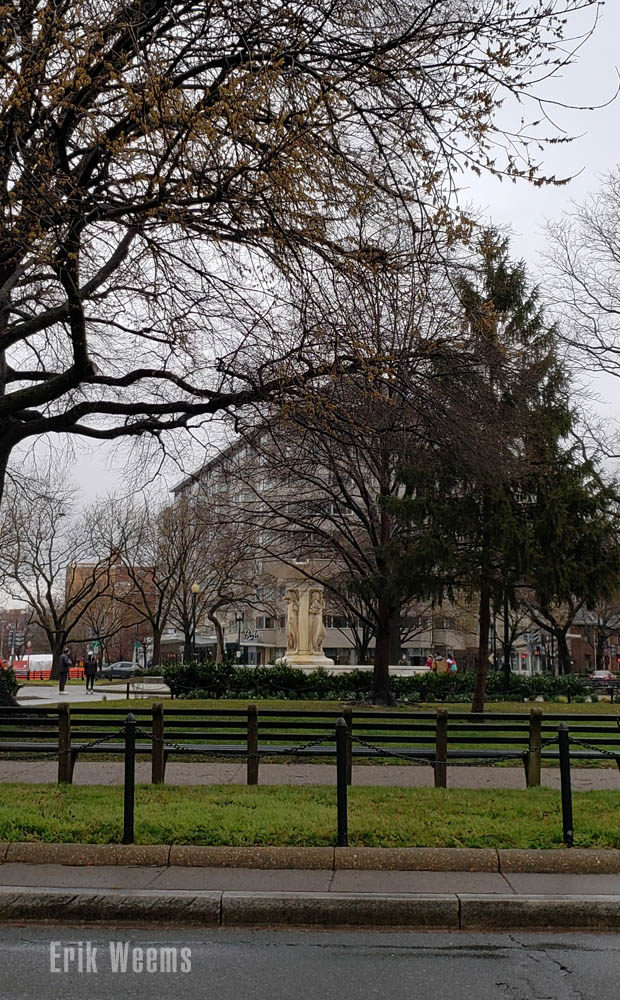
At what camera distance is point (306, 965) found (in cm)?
609

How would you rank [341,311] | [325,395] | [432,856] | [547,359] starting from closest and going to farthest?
[432,856] → [341,311] → [325,395] → [547,359]

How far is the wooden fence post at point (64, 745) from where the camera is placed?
11.1 meters

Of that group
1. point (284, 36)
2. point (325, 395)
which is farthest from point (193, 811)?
point (284, 36)

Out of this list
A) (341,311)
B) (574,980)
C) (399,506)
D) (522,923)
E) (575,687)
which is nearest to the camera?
(574,980)

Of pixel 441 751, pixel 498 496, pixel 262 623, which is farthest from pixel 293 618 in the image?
pixel 262 623

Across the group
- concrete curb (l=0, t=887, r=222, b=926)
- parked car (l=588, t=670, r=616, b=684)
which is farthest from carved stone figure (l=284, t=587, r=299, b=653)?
concrete curb (l=0, t=887, r=222, b=926)

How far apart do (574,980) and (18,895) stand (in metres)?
4.11

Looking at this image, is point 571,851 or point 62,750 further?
point 62,750

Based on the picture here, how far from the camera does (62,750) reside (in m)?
10.5

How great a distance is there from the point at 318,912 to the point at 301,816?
210 centimetres

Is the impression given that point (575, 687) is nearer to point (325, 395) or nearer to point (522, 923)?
point (325, 395)

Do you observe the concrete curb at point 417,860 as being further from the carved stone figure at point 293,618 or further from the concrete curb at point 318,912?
the carved stone figure at point 293,618

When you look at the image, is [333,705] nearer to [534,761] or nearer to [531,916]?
[534,761]

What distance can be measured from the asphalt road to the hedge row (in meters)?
22.4
